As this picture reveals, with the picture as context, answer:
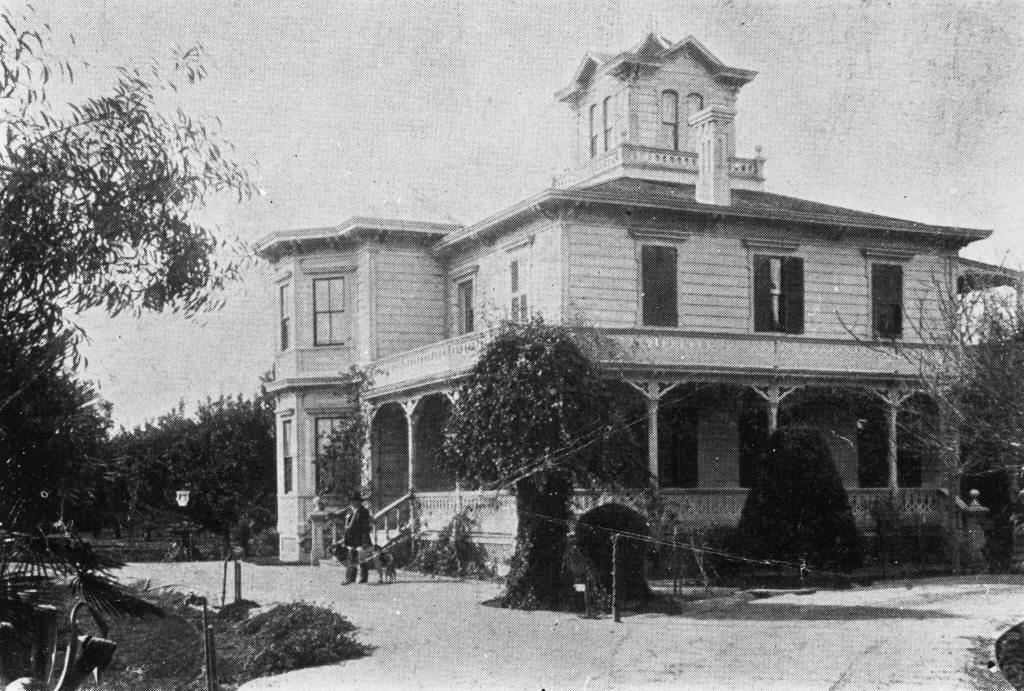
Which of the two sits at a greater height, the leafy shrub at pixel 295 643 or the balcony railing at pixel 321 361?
the balcony railing at pixel 321 361

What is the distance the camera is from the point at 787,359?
77.2 feet

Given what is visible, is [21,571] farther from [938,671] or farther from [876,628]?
[876,628]

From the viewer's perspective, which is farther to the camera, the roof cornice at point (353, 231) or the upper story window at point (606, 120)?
the upper story window at point (606, 120)

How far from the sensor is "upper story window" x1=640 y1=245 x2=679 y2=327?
24.5m

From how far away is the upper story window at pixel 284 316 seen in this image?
1217 inches

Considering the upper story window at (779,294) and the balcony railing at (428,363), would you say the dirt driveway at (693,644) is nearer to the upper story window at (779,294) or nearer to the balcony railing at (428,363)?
the balcony railing at (428,363)

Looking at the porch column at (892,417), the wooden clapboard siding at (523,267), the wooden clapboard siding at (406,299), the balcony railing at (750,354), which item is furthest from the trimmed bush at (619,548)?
the wooden clapboard siding at (406,299)

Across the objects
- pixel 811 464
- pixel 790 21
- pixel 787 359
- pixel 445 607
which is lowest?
pixel 445 607

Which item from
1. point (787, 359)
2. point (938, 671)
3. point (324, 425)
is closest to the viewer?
point (938, 671)

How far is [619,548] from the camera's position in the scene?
1594 cm

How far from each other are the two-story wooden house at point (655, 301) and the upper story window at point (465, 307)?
65 mm

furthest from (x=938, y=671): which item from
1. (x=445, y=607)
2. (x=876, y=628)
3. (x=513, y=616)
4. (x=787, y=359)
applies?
(x=787, y=359)

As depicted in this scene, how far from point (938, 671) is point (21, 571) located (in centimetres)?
895

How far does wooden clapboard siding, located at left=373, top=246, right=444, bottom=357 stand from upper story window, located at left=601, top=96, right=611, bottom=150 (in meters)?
6.08
